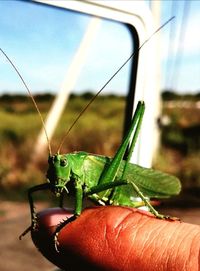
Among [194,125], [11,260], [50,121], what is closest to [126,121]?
[11,260]

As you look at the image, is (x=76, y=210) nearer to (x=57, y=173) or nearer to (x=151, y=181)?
(x=57, y=173)

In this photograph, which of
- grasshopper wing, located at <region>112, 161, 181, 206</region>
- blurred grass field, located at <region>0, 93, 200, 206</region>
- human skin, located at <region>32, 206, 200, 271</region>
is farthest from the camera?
blurred grass field, located at <region>0, 93, 200, 206</region>

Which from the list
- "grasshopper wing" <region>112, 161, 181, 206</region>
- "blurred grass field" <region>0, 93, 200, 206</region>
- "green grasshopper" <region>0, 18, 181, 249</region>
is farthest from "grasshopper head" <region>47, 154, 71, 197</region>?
"blurred grass field" <region>0, 93, 200, 206</region>

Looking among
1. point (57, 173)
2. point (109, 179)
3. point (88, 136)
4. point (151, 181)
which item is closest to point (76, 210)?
point (57, 173)

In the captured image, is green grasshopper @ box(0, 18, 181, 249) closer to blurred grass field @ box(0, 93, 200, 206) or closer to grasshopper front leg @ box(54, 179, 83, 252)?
grasshopper front leg @ box(54, 179, 83, 252)

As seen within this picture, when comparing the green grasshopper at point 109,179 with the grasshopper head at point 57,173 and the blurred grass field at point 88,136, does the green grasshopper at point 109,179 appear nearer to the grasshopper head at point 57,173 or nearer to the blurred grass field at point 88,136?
the grasshopper head at point 57,173

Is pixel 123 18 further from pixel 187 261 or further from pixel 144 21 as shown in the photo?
pixel 187 261
